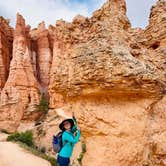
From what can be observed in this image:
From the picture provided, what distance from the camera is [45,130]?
87.6ft

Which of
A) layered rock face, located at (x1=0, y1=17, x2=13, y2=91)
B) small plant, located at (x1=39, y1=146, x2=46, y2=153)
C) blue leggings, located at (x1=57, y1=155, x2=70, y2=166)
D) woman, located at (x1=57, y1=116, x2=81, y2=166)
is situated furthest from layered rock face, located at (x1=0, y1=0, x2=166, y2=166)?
layered rock face, located at (x1=0, y1=17, x2=13, y2=91)

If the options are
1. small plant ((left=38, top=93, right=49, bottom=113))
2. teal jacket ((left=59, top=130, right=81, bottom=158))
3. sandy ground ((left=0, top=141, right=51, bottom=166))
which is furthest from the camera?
small plant ((left=38, top=93, right=49, bottom=113))

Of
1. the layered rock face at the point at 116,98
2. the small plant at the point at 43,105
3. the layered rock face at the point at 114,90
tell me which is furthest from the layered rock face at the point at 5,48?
the layered rock face at the point at 116,98

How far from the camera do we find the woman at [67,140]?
4.33 meters

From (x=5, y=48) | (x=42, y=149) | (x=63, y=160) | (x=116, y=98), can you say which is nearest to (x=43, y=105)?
(x=5, y=48)

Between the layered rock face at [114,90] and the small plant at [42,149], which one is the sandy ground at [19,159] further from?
the layered rock face at [114,90]

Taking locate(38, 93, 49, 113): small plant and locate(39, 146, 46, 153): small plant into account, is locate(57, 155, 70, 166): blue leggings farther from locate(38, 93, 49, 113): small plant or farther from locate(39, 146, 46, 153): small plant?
locate(38, 93, 49, 113): small plant

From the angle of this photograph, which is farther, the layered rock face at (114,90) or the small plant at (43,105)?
the small plant at (43,105)

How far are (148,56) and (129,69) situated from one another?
69 cm

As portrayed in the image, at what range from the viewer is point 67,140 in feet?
14.2

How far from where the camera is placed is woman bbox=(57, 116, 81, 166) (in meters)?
4.33

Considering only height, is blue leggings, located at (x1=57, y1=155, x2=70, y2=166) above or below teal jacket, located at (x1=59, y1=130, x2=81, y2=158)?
below

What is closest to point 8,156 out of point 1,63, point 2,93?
point 2,93

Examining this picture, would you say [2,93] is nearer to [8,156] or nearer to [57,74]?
[8,156]
